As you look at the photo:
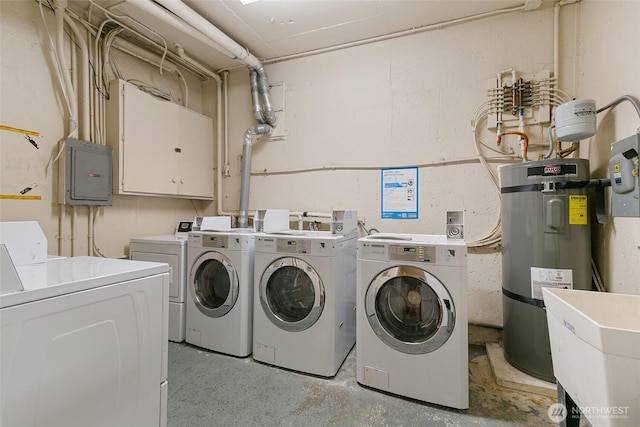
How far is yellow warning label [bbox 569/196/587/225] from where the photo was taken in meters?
1.70

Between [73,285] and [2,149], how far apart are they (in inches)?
74.2

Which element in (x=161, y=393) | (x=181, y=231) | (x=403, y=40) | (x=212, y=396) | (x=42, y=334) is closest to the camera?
(x=42, y=334)

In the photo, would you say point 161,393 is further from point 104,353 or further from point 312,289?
point 312,289

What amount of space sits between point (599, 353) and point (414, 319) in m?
1.02

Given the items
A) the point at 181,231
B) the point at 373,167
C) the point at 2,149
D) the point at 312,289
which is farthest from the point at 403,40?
the point at 2,149

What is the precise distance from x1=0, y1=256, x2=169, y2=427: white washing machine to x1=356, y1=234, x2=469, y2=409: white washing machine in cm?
114

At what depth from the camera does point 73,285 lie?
2.91 feet

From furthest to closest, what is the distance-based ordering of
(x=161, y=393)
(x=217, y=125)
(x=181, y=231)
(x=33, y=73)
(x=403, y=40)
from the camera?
(x=217, y=125) < (x=181, y=231) < (x=403, y=40) < (x=33, y=73) < (x=161, y=393)

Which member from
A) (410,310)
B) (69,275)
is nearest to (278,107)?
(410,310)

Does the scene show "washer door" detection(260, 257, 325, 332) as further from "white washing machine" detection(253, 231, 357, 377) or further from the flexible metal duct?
the flexible metal duct

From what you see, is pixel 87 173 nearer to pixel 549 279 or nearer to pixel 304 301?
pixel 304 301

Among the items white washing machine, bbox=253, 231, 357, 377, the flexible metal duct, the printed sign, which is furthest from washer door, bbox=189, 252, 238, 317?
the printed sign

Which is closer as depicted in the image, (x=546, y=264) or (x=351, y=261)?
(x=546, y=264)

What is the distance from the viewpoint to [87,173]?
2.29m
